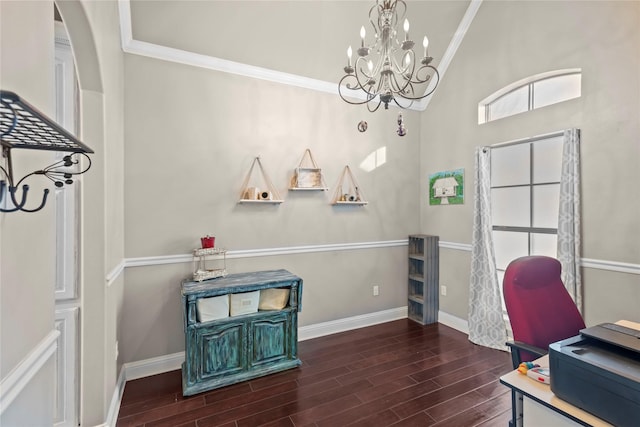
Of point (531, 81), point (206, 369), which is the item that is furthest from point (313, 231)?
point (531, 81)

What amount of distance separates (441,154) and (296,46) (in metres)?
2.18

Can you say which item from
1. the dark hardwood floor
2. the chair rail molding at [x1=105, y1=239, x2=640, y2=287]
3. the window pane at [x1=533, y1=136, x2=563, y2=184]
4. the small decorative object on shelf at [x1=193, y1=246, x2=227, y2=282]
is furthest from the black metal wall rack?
the window pane at [x1=533, y1=136, x2=563, y2=184]

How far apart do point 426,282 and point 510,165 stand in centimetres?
167

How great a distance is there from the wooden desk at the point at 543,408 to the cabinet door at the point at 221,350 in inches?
79.3

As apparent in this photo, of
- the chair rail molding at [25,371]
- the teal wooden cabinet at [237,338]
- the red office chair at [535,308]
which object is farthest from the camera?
the teal wooden cabinet at [237,338]

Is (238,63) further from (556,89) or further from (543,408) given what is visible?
(543,408)

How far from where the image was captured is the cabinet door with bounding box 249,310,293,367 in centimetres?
270

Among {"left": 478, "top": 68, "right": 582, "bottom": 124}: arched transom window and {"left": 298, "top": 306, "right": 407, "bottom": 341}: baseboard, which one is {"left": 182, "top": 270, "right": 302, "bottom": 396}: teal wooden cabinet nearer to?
{"left": 298, "top": 306, "right": 407, "bottom": 341}: baseboard

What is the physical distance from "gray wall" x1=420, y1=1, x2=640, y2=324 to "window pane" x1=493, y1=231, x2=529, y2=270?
310 millimetres

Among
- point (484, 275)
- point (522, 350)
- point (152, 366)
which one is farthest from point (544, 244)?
point (152, 366)

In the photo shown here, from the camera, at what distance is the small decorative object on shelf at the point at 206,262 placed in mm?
2785

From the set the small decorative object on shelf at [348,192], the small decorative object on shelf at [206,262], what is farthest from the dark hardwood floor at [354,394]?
the small decorative object on shelf at [348,192]

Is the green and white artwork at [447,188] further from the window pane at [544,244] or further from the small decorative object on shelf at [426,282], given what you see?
the window pane at [544,244]

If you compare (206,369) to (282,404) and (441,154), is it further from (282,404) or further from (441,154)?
(441,154)
